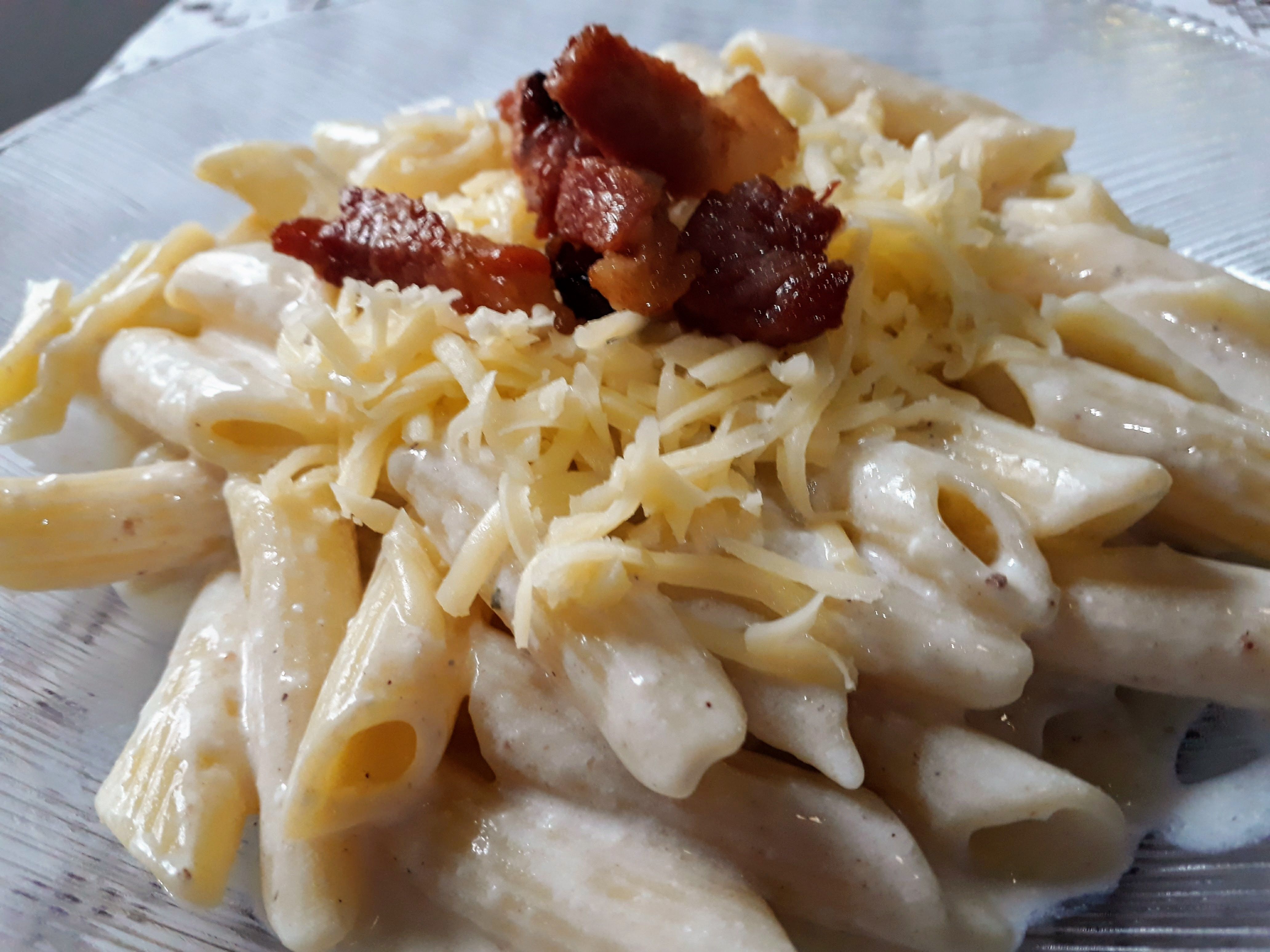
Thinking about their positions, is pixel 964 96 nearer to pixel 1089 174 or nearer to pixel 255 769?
pixel 1089 174

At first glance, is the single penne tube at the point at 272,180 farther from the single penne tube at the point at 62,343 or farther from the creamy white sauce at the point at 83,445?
the creamy white sauce at the point at 83,445

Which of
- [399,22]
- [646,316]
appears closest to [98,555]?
[646,316]

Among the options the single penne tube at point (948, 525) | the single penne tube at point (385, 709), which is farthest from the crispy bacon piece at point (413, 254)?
the single penne tube at point (948, 525)

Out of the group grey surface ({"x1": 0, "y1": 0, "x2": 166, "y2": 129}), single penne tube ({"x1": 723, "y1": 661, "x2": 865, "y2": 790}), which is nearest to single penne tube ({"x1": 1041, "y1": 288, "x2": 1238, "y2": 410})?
single penne tube ({"x1": 723, "y1": 661, "x2": 865, "y2": 790})

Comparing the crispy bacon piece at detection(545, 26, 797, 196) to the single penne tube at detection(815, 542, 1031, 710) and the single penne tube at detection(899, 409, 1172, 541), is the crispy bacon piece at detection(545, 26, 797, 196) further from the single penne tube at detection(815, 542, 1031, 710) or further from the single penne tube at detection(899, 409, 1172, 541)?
the single penne tube at detection(815, 542, 1031, 710)

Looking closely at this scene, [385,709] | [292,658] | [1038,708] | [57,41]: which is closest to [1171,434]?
[1038,708]

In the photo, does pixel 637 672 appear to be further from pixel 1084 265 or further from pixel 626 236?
pixel 1084 265

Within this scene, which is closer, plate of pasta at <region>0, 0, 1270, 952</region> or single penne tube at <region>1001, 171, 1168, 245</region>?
plate of pasta at <region>0, 0, 1270, 952</region>
